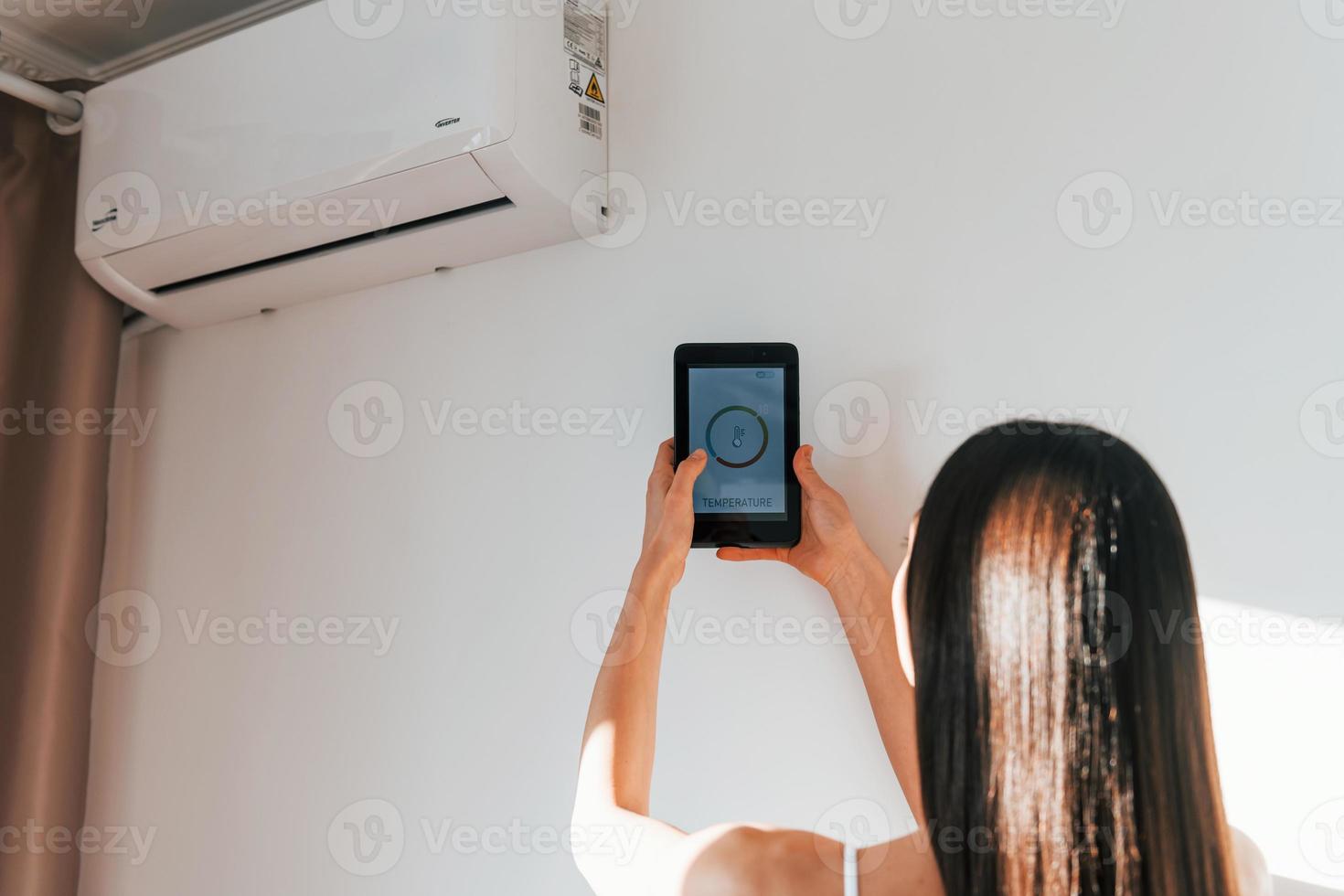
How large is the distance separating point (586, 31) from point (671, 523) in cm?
61

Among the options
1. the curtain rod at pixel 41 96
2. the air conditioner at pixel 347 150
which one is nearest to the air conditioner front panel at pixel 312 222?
the air conditioner at pixel 347 150

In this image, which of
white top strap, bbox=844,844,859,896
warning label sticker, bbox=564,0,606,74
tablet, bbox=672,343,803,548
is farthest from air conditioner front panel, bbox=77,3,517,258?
white top strap, bbox=844,844,859,896

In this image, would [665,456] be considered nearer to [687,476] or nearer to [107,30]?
[687,476]

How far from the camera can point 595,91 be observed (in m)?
1.08

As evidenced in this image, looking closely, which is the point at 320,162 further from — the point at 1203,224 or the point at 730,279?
the point at 1203,224

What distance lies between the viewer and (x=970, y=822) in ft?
1.97

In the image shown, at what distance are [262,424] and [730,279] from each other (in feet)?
2.44

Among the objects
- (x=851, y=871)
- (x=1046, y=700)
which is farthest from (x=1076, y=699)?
(x=851, y=871)

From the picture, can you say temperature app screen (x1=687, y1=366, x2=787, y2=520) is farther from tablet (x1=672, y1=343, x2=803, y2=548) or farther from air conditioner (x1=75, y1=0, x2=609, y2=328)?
air conditioner (x1=75, y1=0, x2=609, y2=328)

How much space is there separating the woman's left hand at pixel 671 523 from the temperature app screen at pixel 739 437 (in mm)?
27

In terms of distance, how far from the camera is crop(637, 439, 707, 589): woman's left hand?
85cm

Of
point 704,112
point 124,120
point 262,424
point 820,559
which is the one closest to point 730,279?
point 704,112

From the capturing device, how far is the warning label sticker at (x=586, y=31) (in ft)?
3.43

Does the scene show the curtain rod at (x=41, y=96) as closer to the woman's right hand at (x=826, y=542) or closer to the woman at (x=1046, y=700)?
the woman's right hand at (x=826, y=542)
